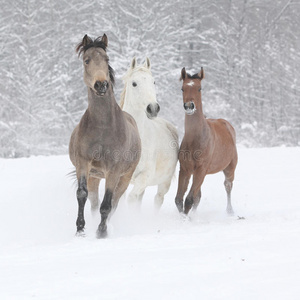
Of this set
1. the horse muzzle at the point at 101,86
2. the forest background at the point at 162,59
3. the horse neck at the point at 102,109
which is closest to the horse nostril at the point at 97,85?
the horse muzzle at the point at 101,86

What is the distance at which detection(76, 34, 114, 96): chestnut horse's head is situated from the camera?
4.78m

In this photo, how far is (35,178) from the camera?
949cm

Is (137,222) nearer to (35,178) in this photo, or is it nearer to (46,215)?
(46,215)

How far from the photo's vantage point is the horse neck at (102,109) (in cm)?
517

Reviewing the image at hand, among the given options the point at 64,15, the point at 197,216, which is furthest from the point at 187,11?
the point at 197,216

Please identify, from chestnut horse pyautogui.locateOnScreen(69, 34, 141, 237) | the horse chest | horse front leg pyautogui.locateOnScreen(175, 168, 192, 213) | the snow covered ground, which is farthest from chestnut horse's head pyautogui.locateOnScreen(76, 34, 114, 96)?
horse front leg pyautogui.locateOnScreen(175, 168, 192, 213)

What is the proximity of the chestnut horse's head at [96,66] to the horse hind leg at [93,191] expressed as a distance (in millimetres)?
1520

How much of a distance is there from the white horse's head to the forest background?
47.7ft

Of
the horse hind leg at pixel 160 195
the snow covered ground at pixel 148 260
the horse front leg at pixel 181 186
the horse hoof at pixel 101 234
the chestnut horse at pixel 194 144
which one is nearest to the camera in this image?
the snow covered ground at pixel 148 260

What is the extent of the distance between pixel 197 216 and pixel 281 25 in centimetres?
2327

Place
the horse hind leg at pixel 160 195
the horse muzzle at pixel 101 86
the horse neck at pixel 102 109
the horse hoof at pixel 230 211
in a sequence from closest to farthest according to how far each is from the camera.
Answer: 1. the horse muzzle at pixel 101 86
2. the horse neck at pixel 102 109
3. the horse hind leg at pixel 160 195
4. the horse hoof at pixel 230 211

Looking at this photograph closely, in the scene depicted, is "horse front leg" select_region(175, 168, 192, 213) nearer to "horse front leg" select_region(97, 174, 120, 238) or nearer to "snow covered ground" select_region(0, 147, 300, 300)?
"snow covered ground" select_region(0, 147, 300, 300)

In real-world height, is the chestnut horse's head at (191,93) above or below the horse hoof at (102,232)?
above

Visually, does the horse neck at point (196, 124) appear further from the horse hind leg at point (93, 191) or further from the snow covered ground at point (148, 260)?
the horse hind leg at point (93, 191)
